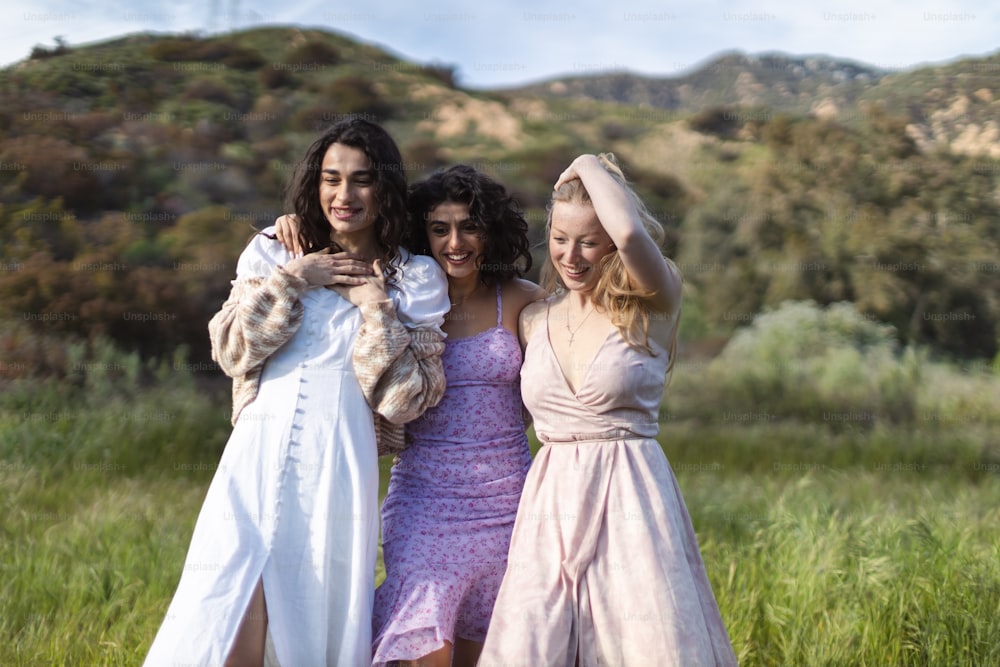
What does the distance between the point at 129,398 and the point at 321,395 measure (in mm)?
5879

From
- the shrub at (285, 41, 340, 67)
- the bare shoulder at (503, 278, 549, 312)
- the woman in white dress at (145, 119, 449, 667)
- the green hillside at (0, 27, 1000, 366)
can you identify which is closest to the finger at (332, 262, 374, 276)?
the woman in white dress at (145, 119, 449, 667)

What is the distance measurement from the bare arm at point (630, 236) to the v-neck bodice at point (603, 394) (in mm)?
172

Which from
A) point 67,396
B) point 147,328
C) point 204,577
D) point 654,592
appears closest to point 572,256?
point 654,592

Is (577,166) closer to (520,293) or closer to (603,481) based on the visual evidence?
(520,293)

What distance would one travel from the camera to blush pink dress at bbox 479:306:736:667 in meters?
2.84

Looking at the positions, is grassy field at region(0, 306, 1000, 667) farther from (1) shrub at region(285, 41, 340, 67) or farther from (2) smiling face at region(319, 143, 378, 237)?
(1) shrub at region(285, 41, 340, 67)

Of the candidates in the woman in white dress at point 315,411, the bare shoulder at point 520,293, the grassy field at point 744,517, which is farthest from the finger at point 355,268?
the grassy field at point 744,517

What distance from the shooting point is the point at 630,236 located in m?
2.88

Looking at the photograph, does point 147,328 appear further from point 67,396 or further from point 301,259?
point 301,259

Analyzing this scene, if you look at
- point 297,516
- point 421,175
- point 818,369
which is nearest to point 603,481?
point 297,516

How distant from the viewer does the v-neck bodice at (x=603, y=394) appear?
3.01m

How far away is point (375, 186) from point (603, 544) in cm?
131

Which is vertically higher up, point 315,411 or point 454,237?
point 454,237

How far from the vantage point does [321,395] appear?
299 centimetres
